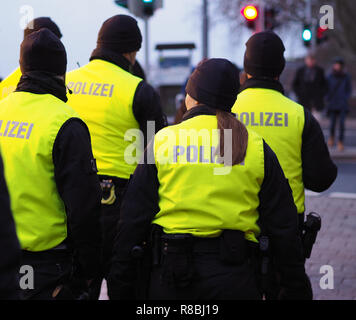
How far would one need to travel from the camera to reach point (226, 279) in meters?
2.82

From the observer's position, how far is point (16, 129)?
3098 millimetres

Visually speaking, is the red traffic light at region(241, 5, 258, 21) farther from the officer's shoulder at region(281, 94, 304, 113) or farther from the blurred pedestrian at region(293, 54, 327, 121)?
the officer's shoulder at region(281, 94, 304, 113)

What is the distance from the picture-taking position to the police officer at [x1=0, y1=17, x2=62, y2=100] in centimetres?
423

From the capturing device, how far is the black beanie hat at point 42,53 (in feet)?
10.6

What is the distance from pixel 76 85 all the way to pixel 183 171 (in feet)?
5.55

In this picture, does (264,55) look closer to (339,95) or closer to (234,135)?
(234,135)

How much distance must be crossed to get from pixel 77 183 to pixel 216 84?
0.74 meters

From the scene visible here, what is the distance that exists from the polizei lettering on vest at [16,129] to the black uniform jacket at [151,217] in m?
0.51

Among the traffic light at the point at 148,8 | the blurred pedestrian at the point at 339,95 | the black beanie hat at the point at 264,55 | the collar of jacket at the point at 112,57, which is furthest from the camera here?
the blurred pedestrian at the point at 339,95

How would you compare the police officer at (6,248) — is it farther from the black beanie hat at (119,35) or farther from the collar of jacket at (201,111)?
the black beanie hat at (119,35)

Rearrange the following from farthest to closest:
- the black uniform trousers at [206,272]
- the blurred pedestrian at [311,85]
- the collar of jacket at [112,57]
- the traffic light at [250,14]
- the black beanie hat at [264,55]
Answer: the blurred pedestrian at [311,85] → the traffic light at [250,14] → the collar of jacket at [112,57] → the black beanie hat at [264,55] → the black uniform trousers at [206,272]

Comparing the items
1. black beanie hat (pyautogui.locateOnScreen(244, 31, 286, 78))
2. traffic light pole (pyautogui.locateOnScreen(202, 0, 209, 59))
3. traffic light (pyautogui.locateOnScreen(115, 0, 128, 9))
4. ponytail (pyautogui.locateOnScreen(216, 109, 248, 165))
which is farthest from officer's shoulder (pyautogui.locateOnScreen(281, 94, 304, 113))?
traffic light pole (pyautogui.locateOnScreen(202, 0, 209, 59))

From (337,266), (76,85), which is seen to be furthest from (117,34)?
(337,266)

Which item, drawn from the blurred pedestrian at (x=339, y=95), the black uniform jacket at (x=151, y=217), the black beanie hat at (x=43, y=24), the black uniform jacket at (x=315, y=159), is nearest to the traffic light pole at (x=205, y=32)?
the blurred pedestrian at (x=339, y=95)
